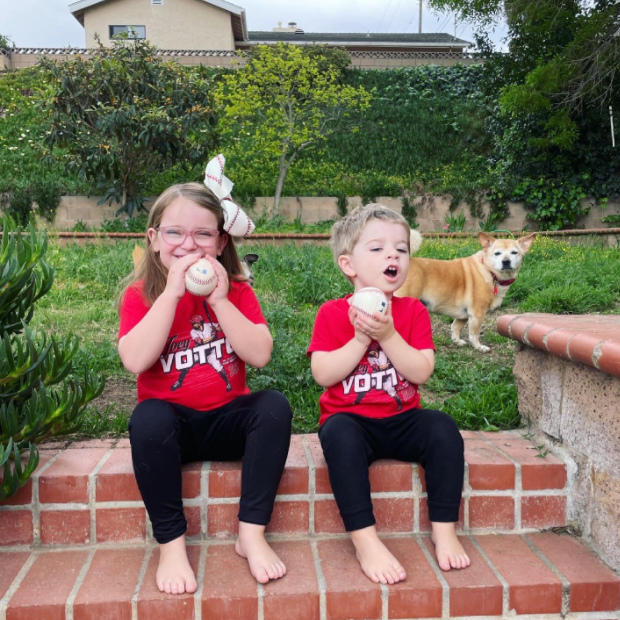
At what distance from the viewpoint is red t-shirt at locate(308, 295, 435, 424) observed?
83.2 inches

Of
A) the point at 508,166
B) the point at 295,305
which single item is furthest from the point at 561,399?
the point at 508,166

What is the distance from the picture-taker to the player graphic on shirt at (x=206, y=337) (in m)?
2.12

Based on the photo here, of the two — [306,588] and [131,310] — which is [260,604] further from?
[131,310]

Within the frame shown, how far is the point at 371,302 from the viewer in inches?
76.4

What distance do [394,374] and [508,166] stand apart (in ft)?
36.6

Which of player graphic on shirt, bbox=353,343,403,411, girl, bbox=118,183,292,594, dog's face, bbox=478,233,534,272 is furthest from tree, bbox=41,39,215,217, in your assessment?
player graphic on shirt, bbox=353,343,403,411

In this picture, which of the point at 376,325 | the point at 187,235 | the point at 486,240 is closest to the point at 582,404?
the point at 376,325

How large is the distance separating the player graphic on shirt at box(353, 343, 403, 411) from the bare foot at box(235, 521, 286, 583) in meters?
0.55

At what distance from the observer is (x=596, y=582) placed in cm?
183

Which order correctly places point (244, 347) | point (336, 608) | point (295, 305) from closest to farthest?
1. point (336, 608)
2. point (244, 347)
3. point (295, 305)

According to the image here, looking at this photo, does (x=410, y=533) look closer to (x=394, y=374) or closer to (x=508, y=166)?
(x=394, y=374)

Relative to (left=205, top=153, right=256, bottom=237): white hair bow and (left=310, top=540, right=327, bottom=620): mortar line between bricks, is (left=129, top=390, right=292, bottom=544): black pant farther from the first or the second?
(left=205, top=153, right=256, bottom=237): white hair bow

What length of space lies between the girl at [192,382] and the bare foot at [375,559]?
248 millimetres

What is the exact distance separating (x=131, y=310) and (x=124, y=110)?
825 cm
